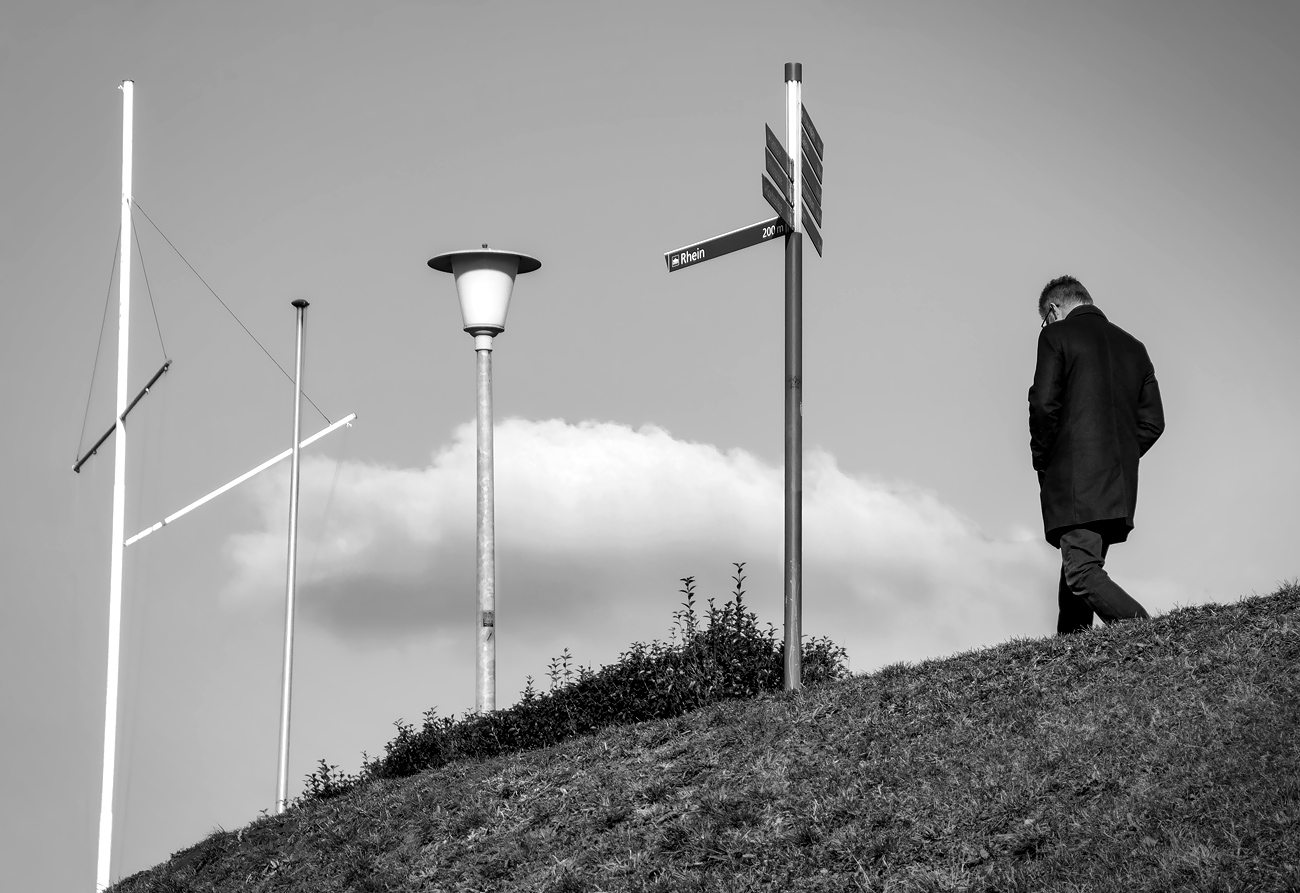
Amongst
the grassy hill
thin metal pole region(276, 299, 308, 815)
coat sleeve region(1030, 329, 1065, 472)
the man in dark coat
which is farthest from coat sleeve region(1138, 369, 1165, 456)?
thin metal pole region(276, 299, 308, 815)

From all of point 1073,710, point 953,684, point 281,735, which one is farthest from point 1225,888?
point 281,735

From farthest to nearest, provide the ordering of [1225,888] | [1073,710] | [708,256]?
1. [708,256]
2. [1073,710]
3. [1225,888]

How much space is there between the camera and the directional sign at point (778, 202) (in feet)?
32.1

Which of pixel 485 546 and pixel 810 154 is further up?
pixel 810 154

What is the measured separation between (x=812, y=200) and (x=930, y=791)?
16.0ft

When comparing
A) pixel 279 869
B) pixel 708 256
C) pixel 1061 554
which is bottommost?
pixel 279 869

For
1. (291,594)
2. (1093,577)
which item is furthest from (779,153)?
(291,594)

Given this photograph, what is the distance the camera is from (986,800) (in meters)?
6.92

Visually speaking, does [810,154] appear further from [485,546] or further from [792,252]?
[485,546]

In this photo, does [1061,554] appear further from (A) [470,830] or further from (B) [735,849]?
(A) [470,830]

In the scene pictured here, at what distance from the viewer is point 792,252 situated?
1021 cm

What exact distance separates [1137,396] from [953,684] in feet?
7.27

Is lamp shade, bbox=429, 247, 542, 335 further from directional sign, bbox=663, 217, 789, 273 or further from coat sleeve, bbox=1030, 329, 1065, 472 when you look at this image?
coat sleeve, bbox=1030, 329, 1065, 472

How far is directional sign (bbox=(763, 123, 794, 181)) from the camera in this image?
32.8 feet
